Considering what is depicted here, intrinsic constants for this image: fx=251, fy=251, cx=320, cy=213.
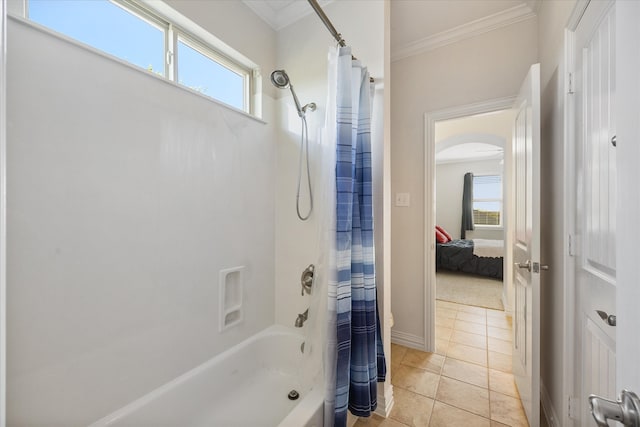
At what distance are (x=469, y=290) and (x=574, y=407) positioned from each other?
3.01m

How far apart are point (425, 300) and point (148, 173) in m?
2.27

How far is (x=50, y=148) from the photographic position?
3.17 feet

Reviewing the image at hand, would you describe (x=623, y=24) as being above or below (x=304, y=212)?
above

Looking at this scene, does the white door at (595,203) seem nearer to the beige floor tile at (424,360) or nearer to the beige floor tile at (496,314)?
the beige floor tile at (424,360)

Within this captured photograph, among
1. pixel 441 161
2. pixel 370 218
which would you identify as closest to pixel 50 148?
pixel 370 218

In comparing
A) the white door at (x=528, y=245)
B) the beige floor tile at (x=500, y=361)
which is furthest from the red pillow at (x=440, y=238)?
the white door at (x=528, y=245)

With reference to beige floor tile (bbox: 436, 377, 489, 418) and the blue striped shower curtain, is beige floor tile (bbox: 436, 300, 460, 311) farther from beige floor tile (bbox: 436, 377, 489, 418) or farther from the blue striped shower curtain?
the blue striped shower curtain

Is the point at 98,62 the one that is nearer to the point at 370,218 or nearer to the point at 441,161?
the point at 370,218

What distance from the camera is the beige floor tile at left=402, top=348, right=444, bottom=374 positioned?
6.61ft

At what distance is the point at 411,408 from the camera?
1.60 meters

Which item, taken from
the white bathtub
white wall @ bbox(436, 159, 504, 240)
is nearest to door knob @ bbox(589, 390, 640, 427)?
the white bathtub

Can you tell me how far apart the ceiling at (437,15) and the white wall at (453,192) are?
531 centimetres

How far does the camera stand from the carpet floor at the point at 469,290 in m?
3.44

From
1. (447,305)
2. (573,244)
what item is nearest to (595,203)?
(573,244)
